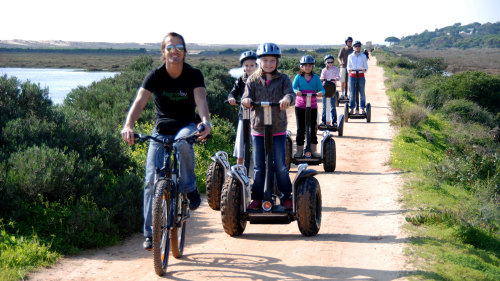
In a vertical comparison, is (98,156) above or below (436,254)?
above

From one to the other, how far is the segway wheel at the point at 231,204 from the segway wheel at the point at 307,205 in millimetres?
666

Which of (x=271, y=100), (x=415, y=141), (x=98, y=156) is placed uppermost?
(x=271, y=100)

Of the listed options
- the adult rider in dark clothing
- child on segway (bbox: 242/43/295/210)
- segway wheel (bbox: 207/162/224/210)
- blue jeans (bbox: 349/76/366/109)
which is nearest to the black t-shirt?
the adult rider in dark clothing

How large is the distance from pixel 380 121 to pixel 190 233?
43.2 feet

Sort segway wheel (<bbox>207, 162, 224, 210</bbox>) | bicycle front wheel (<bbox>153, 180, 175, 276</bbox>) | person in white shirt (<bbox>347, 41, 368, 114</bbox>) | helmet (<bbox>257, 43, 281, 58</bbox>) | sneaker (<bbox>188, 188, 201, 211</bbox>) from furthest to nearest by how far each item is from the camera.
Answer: person in white shirt (<bbox>347, 41, 368, 114</bbox>) → segway wheel (<bbox>207, 162, 224, 210</bbox>) → helmet (<bbox>257, 43, 281, 58</bbox>) → sneaker (<bbox>188, 188, 201, 211</bbox>) → bicycle front wheel (<bbox>153, 180, 175, 276</bbox>)

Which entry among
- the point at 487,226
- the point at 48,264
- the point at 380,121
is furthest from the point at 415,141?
the point at 48,264

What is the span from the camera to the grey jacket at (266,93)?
7128mm

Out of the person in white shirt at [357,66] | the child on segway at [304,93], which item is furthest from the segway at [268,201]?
the person in white shirt at [357,66]

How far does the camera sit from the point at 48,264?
634 centimetres

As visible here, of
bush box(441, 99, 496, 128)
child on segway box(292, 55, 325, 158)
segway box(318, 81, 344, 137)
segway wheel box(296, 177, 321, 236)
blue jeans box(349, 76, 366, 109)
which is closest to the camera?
segway wheel box(296, 177, 321, 236)

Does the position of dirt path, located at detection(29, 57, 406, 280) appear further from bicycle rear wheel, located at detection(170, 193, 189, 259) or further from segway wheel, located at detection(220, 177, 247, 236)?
segway wheel, located at detection(220, 177, 247, 236)

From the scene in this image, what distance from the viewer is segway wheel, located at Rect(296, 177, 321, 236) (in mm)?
6879

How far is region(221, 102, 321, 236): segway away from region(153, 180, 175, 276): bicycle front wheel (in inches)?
44.7

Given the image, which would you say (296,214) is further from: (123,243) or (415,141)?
(415,141)
